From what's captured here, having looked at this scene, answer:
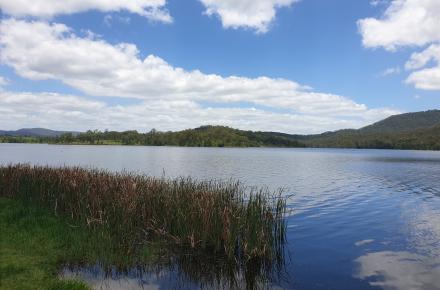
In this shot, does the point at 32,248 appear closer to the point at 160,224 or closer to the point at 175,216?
the point at 160,224

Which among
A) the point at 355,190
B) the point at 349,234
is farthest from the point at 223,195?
the point at 355,190

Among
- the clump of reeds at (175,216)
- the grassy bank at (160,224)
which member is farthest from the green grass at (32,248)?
the clump of reeds at (175,216)

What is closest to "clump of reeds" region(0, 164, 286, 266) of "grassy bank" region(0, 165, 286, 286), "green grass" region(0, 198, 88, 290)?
"grassy bank" region(0, 165, 286, 286)

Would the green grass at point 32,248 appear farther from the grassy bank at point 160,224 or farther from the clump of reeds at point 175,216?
the clump of reeds at point 175,216

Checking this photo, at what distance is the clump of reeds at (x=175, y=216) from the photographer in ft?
42.7

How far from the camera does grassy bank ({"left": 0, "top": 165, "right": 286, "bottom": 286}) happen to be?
41.1 feet

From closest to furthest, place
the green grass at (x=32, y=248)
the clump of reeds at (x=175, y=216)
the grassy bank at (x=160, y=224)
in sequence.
→ the green grass at (x=32, y=248), the grassy bank at (x=160, y=224), the clump of reeds at (x=175, y=216)

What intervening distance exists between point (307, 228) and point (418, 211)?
32.2 feet

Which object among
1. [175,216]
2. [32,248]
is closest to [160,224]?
[175,216]

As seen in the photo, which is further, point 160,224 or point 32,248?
point 160,224

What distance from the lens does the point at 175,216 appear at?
14.2 m

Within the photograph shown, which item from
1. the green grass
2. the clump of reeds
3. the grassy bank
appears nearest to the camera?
the green grass

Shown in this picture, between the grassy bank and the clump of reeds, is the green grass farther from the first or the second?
the clump of reeds

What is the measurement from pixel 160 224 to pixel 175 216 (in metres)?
0.82
